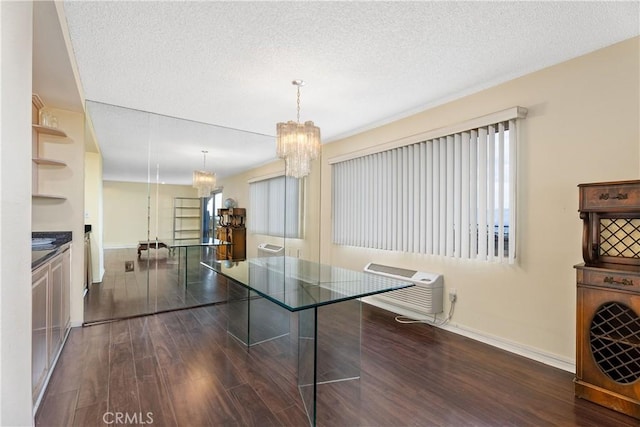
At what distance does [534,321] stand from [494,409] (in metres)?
1.04

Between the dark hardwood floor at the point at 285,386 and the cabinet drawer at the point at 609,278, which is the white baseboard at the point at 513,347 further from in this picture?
the cabinet drawer at the point at 609,278

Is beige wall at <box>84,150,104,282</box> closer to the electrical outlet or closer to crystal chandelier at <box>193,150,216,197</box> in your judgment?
crystal chandelier at <box>193,150,216,197</box>

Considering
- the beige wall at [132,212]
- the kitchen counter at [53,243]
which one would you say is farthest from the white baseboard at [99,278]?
the kitchen counter at [53,243]

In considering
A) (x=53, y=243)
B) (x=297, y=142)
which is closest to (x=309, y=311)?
(x=297, y=142)

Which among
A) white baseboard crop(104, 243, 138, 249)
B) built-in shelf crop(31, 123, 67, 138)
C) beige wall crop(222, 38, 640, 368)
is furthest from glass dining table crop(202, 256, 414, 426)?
built-in shelf crop(31, 123, 67, 138)

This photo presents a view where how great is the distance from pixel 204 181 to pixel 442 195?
10.0 feet

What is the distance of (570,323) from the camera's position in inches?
92.4

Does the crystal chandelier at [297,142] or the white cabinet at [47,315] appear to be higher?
the crystal chandelier at [297,142]

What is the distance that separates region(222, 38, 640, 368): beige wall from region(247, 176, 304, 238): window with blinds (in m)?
2.75

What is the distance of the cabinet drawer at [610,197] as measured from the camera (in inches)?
74.8

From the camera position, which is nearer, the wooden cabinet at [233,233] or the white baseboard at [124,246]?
the white baseboard at [124,246]

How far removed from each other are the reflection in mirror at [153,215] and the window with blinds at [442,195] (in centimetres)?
196

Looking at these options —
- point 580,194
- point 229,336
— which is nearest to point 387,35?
point 580,194

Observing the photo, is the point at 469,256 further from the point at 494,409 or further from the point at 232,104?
the point at 232,104
